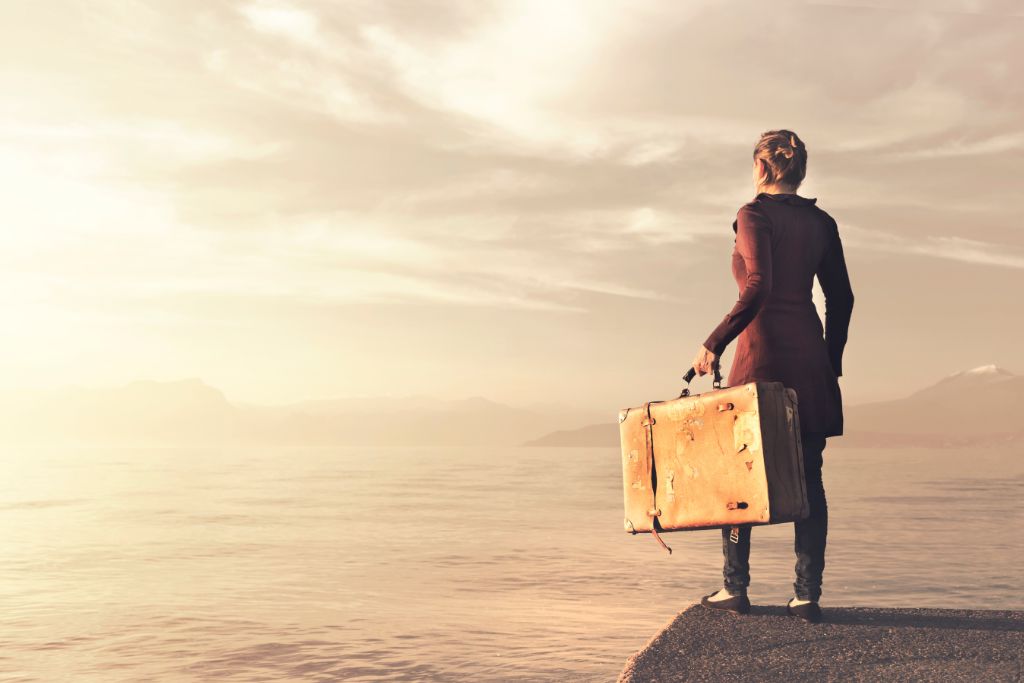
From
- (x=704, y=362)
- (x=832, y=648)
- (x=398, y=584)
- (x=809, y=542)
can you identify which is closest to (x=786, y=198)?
(x=704, y=362)

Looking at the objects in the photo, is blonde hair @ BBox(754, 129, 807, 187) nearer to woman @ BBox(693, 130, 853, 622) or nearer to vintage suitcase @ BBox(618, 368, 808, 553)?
woman @ BBox(693, 130, 853, 622)

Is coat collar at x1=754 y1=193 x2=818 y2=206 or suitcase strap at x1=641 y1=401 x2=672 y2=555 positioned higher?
coat collar at x1=754 y1=193 x2=818 y2=206

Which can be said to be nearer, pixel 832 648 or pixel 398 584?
pixel 832 648

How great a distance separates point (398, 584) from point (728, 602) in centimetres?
1192

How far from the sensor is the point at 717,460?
5.02 m

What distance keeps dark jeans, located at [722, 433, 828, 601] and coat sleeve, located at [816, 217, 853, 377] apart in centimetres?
52

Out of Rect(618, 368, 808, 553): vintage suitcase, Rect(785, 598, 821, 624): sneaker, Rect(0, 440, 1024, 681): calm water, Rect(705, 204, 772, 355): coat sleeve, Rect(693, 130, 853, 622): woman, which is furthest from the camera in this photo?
Rect(0, 440, 1024, 681): calm water

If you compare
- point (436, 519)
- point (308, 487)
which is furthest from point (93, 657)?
point (308, 487)

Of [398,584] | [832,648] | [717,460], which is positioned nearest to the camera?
[717,460]

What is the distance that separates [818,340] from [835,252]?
1.74ft

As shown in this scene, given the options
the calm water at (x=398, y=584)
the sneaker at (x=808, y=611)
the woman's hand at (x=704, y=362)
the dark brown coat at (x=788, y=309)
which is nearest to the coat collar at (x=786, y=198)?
the dark brown coat at (x=788, y=309)

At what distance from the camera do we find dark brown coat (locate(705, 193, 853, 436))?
541cm

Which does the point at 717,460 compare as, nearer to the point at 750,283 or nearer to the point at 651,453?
the point at 651,453

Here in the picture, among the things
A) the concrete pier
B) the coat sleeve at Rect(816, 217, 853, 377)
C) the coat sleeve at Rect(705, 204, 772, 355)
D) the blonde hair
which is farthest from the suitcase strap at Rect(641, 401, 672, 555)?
the blonde hair
